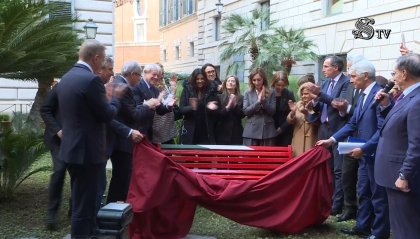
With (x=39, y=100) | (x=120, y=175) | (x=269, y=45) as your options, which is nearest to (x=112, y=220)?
(x=120, y=175)

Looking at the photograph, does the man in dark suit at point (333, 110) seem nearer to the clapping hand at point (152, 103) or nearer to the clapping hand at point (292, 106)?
the clapping hand at point (292, 106)

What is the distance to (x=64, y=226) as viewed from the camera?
6.34 metres

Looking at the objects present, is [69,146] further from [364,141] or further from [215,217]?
[364,141]

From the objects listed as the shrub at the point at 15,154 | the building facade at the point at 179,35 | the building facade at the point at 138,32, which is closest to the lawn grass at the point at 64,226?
the shrub at the point at 15,154

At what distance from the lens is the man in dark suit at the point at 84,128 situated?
16.1 ft

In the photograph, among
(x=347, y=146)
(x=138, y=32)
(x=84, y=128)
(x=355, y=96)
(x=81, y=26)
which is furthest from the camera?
(x=138, y=32)

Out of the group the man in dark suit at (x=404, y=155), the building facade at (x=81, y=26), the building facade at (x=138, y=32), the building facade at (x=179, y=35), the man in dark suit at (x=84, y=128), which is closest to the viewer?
the man in dark suit at (x=404, y=155)

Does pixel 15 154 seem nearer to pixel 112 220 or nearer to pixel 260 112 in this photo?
pixel 260 112

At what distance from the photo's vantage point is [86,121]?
496cm

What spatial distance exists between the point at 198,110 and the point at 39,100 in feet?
7.34

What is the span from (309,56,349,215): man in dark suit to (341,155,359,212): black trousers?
23cm

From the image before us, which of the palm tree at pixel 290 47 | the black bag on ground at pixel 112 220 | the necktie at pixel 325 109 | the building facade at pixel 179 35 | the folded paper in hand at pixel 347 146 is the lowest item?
the black bag on ground at pixel 112 220

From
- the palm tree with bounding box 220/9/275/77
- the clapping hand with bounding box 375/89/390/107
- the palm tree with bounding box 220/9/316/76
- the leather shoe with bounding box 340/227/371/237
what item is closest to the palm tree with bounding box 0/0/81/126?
the clapping hand with bounding box 375/89/390/107

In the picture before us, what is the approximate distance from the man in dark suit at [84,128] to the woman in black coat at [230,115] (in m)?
2.89
